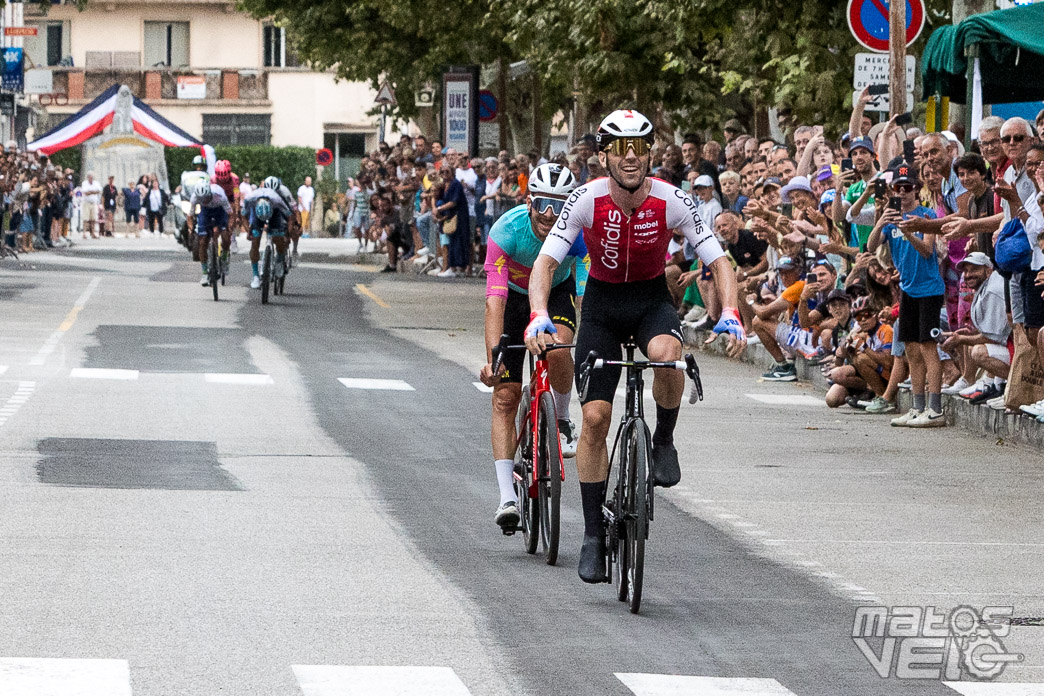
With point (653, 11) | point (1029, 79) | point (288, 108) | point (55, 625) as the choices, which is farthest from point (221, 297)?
point (288, 108)

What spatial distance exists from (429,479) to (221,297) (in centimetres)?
1810

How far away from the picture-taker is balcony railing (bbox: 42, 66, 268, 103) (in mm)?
81688

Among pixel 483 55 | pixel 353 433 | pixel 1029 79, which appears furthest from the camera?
pixel 483 55

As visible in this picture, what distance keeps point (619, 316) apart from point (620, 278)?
0.54ft

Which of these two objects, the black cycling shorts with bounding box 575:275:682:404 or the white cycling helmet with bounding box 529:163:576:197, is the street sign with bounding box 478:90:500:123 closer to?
the white cycling helmet with bounding box 529:163:576:197

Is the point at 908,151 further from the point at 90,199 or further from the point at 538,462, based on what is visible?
the point at 90,199

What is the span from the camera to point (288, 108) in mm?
81375

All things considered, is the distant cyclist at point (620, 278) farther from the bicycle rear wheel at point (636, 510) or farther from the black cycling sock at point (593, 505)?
the bicycle rear wheel at point (636, 510)

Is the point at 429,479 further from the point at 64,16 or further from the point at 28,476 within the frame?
the point at 64,16

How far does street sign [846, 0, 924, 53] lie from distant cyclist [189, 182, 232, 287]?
41.8ft

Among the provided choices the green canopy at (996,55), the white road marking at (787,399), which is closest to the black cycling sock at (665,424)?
the green canopy at (996,55)

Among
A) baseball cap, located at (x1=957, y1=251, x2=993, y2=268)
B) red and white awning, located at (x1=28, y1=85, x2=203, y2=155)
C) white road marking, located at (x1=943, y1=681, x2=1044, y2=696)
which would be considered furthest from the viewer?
red and white awning, located at (x1=28, y1=85, x2=203, y2=155)

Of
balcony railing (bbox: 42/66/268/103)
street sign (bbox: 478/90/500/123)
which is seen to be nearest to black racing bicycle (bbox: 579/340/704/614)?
street sign (bbox: 478/90/500/123)

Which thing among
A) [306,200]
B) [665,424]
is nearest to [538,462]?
[665,424]
